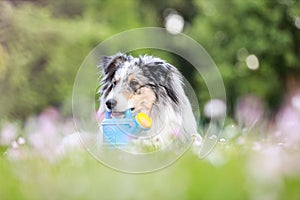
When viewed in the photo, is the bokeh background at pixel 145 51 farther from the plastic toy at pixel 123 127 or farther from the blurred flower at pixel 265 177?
the blurred flower at pixel 265 177

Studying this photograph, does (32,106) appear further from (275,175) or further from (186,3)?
(275,175)

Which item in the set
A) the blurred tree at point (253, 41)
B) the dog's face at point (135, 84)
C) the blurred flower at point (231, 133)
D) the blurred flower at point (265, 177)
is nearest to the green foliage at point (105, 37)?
the blurred tree at point (253, 41)

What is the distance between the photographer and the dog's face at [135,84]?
321 cm

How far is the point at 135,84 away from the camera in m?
3.24

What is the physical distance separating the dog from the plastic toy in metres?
0.03

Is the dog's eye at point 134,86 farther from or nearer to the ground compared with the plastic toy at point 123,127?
farther from the ground

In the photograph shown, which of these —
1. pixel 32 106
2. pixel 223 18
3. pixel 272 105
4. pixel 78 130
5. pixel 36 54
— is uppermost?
pixel 223 18

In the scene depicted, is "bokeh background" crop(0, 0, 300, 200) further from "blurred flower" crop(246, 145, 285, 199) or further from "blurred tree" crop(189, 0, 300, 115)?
"blurred flower" crop(246, 145, 285, 199)

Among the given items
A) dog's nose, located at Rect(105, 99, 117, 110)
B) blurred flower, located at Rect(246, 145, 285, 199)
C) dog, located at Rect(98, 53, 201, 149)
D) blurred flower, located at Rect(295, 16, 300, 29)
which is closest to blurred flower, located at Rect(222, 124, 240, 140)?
dog, located at Rect(98, 53, 201, 149)

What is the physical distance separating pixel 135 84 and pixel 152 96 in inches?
5.0

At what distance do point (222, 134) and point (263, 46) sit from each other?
11473mm

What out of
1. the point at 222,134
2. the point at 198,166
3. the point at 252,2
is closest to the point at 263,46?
the point at 252,2

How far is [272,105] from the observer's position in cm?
1575

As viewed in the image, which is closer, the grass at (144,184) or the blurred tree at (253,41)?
the grass at (144,184)
